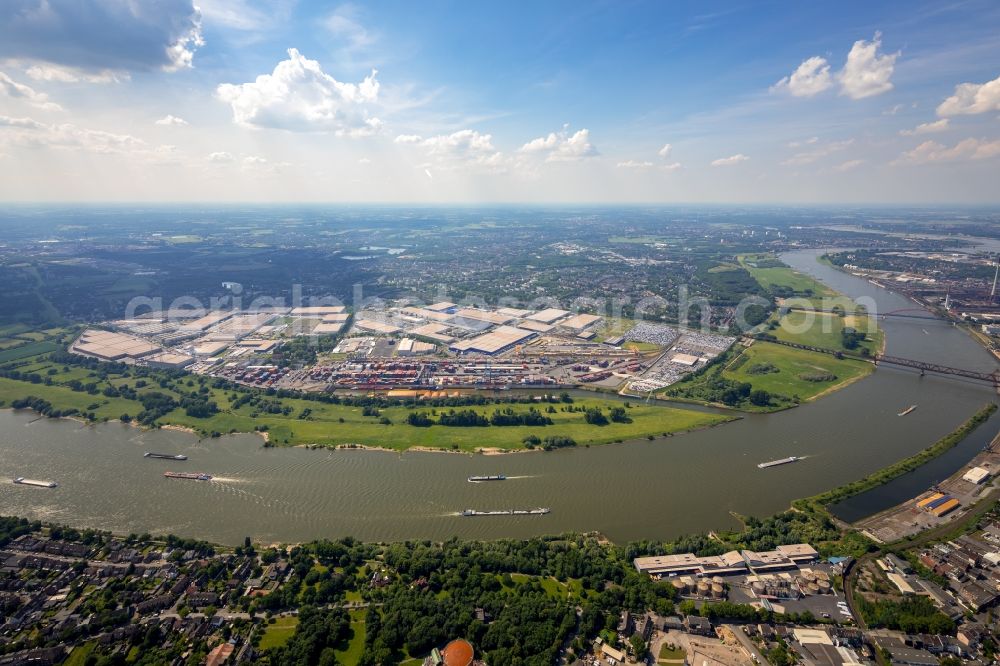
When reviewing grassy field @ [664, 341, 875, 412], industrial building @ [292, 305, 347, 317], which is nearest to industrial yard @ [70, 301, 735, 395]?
industrial building @ [292, 305, 347, 317]

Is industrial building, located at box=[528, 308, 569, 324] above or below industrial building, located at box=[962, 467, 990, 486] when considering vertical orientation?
above

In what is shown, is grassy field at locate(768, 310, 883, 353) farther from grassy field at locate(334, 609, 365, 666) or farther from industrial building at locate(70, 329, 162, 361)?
industrial building at locate(70, 329, 162, 361)

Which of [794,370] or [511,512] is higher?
[794,370]

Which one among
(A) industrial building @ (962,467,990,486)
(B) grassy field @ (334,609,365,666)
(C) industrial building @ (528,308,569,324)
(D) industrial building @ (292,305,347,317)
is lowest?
(B) grassy field @ (334,609,365,666)

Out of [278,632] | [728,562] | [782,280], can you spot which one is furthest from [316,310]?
[782,280]

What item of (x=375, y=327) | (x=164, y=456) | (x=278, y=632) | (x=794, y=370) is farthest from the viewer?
(x=375, y=327)

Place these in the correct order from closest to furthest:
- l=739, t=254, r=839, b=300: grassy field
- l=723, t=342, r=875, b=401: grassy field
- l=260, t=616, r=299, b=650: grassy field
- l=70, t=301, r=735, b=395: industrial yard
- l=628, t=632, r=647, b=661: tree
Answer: l=628, t=632, r=647, b=661: tree
l=260, t=616, r=299, b=650: grassy field
l=723, t=342, r=875, b=401: grassy field
l=70, t=301, r=735, b=395: industrial yard
l=739, t=254, r=839, b=300: grassy field

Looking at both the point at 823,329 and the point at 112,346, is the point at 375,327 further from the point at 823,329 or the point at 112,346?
the point at 823,329
